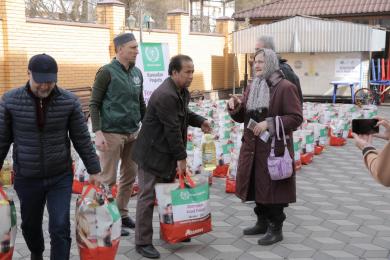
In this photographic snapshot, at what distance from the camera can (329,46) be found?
688 inches

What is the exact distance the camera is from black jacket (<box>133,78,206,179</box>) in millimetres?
3996

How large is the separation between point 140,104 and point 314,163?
444 cm

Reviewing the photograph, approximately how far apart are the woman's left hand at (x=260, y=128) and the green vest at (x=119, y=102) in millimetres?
1170

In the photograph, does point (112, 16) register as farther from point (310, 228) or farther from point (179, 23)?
point (310, 228)

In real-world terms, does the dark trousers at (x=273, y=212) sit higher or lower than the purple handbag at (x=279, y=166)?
lower

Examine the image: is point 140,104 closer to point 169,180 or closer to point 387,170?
point 169,180

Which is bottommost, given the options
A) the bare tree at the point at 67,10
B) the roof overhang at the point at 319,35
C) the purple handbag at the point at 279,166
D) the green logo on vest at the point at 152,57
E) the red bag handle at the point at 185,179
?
the red bag handle at the point at 185,179

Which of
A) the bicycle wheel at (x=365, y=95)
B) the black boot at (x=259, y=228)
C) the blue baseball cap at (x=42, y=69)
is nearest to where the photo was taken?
the blue baseball cap at (x=42, y=69)

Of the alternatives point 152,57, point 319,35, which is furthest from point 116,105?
point 319,35

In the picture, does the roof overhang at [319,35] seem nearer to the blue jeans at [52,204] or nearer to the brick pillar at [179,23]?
the brick pillar at [179,23]

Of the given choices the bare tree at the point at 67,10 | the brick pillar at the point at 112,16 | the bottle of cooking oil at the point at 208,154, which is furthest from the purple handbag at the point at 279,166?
the bare tree at the point at 67,10

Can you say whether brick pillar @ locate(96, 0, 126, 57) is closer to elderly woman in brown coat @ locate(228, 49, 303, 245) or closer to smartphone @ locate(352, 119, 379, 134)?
elderly woman in brown coat @ locate(228, 49, 303, 245)

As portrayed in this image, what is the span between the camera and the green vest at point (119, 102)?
4.50 metres

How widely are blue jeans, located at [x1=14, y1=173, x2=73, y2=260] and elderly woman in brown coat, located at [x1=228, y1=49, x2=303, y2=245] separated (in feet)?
5.39
